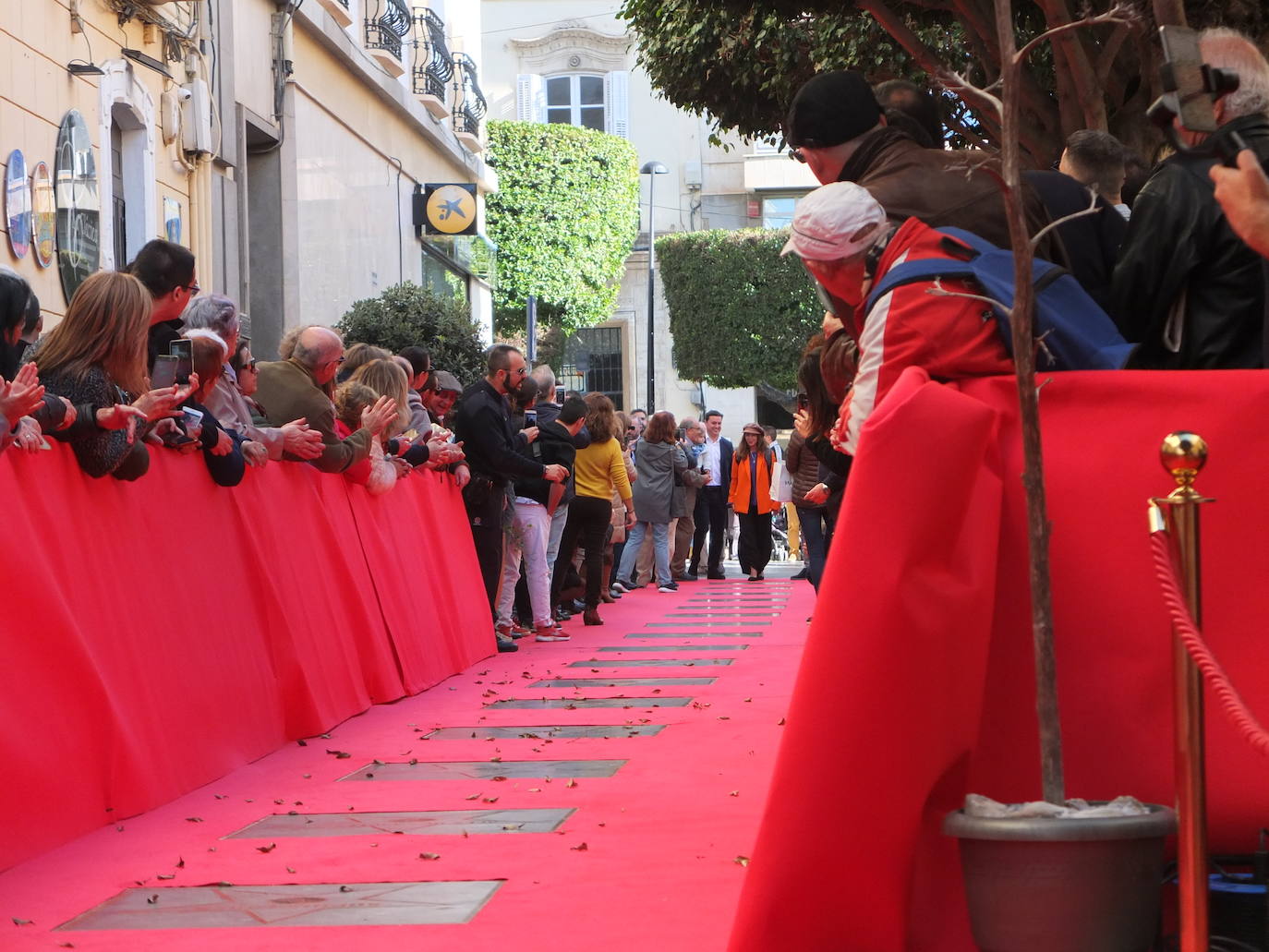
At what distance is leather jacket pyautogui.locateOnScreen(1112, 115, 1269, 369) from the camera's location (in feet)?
13.4

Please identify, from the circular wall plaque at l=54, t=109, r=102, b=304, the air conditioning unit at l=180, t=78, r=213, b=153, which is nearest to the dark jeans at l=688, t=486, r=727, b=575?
the air conditioning unit at l=180, t=78, r=213, b=153

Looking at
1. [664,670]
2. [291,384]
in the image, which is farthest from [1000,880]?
[664,670]

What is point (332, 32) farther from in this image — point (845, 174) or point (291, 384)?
point (845, 174)

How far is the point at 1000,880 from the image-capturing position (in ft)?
10.4

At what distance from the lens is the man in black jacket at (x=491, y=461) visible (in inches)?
504

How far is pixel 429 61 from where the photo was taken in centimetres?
2570

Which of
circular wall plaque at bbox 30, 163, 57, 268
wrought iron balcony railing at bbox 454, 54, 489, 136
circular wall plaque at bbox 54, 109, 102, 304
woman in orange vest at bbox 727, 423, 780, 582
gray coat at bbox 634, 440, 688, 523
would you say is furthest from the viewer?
wrought iron balcony railing at bbox 454, 54, 489, 136

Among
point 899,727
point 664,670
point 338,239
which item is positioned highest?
point 338,239

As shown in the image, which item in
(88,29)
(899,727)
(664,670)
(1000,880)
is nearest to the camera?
(1000,880)

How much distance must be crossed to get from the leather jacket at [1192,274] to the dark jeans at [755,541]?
62.4ft

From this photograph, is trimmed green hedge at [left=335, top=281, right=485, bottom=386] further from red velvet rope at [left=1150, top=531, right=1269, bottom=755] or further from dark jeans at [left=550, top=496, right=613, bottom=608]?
red velvet rope at [left=1150, top=531, right=1269, bottom=755]

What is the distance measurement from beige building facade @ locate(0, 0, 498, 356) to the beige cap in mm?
8188

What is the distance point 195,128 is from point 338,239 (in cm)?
563

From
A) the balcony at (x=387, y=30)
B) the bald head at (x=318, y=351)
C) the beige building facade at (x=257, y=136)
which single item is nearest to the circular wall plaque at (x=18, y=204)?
the beige building facade at (x=257, y=136)
